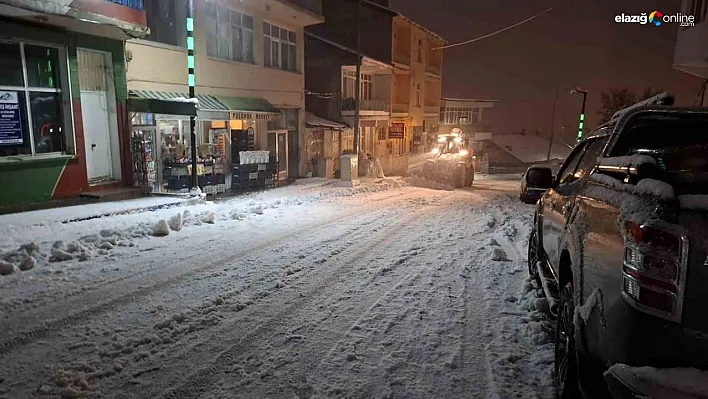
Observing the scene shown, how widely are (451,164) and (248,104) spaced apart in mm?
9625

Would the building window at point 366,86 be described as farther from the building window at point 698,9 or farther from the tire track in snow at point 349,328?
the tire track in snow at point 349,328

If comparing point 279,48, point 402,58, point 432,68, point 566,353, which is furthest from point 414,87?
point 566,353

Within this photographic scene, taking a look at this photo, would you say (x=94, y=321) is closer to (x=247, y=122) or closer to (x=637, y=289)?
(x=637, y=289)

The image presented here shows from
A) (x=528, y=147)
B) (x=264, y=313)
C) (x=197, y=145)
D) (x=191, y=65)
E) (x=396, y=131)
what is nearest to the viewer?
(x=264, y=313)

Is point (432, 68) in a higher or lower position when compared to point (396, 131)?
higher

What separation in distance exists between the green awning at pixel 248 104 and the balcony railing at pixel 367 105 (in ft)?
29.0

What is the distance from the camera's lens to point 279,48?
72.8ft

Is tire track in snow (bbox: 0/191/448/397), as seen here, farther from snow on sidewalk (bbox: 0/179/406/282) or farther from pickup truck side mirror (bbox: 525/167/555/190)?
pickup truck side mirror (bbox: 525/167/555/190)

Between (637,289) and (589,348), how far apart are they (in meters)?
0.70

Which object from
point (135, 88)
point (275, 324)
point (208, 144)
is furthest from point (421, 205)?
point (275, 324)

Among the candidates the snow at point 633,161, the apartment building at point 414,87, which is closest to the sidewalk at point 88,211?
the snow at point 633,161

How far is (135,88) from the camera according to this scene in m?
14.1

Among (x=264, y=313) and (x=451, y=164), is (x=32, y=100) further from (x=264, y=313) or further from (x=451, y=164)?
(x=451, y=164)

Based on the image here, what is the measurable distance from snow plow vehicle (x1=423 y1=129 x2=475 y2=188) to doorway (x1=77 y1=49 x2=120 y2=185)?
14.0 meters
